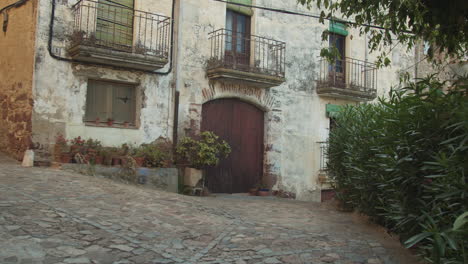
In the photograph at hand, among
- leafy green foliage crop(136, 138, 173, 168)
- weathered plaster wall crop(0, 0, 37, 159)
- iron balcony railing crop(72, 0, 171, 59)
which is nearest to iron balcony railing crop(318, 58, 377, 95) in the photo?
iron balcony railing crop(72, 0, 171, 59)

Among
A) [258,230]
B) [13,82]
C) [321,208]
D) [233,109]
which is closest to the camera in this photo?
[258,230]

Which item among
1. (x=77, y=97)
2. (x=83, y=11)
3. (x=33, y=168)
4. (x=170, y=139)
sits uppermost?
(x=83, y=11)

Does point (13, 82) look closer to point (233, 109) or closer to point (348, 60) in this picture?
point (233, 109)

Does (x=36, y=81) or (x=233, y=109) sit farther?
(x=233, y=109)

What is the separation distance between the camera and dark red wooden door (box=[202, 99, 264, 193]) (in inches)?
452

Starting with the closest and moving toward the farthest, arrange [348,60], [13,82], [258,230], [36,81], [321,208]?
1. [258,230]
2. [321,208]
3. [36,81]
4. [13,82]
5. [348,60]

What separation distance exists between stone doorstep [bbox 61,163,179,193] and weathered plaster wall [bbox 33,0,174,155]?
0.87m

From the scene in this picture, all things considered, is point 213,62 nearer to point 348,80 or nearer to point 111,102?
point 111,102

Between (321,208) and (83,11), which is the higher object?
(83,11)

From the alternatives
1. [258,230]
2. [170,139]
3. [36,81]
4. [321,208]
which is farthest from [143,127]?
[258,230]

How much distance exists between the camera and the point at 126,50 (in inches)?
399

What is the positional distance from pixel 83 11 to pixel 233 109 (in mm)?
4442

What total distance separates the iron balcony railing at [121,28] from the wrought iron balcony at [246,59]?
1338 millimetres

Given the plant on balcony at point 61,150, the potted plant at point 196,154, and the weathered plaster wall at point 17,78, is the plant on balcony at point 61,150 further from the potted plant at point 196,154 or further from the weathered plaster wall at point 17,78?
the potted plant at point 196,154
